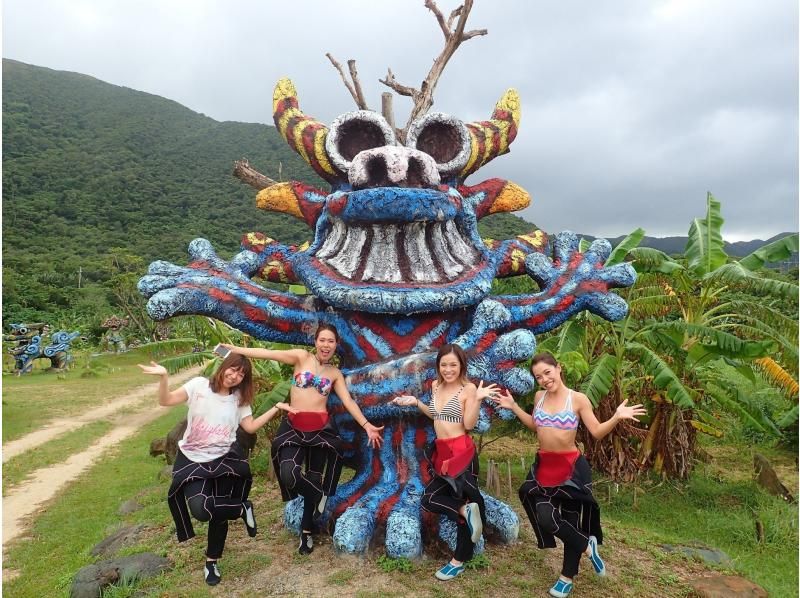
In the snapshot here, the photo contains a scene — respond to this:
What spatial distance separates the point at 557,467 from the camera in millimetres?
2807

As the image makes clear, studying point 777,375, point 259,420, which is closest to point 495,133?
point 259,420

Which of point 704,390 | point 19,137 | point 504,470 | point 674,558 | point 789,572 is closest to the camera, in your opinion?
point 674,558

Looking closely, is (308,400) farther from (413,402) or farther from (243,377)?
(413,402)

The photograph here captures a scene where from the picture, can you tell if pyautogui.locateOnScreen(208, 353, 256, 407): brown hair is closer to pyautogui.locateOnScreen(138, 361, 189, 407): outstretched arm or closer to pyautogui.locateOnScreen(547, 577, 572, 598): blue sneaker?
pyautogui.locateOnScreen(138, 361, 189, 407): outstretched arm

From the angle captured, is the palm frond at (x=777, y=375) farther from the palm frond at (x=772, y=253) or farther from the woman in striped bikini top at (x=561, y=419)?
the woman in striped bikini top at (x=561, y=419)

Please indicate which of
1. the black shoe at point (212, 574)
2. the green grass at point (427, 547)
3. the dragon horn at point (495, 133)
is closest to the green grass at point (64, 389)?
the green grass at point (427, 547)

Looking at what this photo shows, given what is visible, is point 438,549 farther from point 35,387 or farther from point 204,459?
point 35,387

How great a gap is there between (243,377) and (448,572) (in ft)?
4.55

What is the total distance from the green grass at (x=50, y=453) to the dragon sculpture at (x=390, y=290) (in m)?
4.98

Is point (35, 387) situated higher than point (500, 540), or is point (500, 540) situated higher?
point (500, 540)

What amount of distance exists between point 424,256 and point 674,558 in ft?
7.84

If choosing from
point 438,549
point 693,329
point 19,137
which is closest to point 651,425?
point 693,329

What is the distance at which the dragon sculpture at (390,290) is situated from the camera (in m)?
3.12

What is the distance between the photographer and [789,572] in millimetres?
4535
